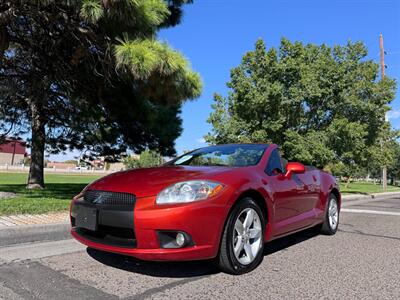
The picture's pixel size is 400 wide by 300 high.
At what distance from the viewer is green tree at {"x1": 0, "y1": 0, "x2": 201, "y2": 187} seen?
7363 millimetres

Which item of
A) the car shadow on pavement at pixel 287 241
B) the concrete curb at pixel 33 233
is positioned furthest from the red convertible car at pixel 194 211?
the concrete curb at pixel 33 233

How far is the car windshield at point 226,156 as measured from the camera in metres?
5.04

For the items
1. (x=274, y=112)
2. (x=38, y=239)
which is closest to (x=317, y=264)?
(x=38, y=239)

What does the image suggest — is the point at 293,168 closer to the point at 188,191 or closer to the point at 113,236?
the point at 188,191

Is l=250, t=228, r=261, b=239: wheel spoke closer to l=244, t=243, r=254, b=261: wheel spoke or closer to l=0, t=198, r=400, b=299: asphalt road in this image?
l=244, t=243, r=254, b=261: wheel spoke

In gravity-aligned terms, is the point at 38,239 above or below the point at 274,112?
below

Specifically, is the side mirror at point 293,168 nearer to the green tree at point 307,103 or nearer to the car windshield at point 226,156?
the car windshield at point 226,156

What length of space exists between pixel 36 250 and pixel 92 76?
547 centimetres

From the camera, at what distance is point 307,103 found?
17.8 metres

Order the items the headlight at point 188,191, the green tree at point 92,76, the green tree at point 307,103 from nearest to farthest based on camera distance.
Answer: the headlight at point 188,191, the green tree at point 92,76, the green tree at point 307,103

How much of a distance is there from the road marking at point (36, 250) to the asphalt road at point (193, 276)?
1cm

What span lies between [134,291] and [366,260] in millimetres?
3035

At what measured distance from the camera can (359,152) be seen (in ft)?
59.1

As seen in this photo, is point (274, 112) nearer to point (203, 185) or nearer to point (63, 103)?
point (63, 103)
